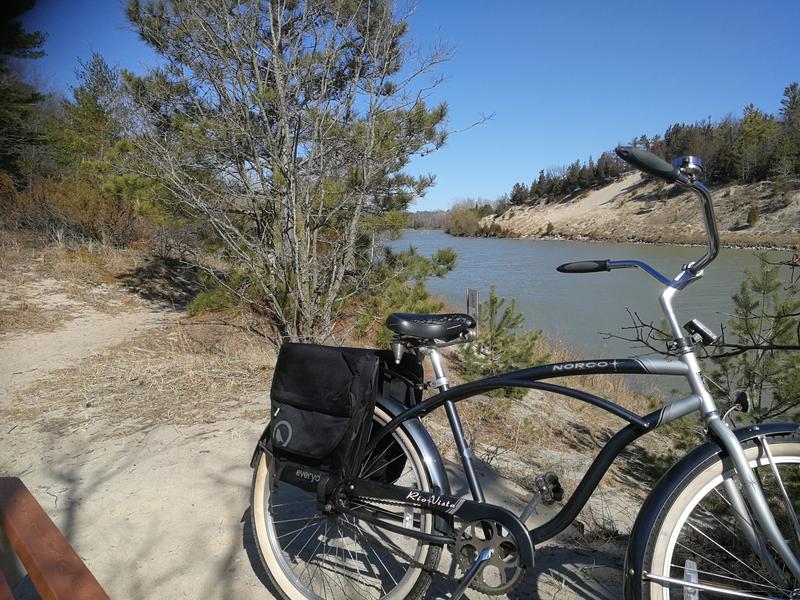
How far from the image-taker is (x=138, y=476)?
9.88 feet

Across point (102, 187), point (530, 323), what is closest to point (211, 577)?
point (102, 187)

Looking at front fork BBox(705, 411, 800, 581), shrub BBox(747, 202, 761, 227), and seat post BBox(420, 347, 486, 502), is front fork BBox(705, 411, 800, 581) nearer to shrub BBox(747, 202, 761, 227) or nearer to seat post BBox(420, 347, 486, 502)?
seat post BBox(420, 347, 486, 502)

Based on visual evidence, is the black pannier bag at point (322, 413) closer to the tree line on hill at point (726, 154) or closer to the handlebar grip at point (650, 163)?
the handlebar grip at point (650, 163)

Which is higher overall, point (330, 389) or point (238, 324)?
point (330, 389)

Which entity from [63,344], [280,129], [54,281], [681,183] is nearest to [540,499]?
[681,183]

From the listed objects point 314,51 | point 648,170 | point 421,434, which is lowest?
point 421,434

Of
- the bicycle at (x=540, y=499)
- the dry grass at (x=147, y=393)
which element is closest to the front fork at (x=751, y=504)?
the bicycle at (x=540, y=499)

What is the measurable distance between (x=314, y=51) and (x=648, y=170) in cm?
525

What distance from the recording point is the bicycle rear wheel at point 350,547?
186 cm

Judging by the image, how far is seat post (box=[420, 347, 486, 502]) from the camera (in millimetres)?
1861

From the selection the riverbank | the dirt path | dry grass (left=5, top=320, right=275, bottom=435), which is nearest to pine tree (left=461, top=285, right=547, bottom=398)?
dry grass (left=5, top=320, right=275, bottom=435)

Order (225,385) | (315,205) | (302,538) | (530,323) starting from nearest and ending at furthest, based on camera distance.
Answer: (302,538), (225,385), (315,205), (530,323)

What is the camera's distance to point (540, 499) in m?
1.79

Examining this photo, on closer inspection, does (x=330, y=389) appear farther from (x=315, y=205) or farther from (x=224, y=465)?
(x=315, y=205)
